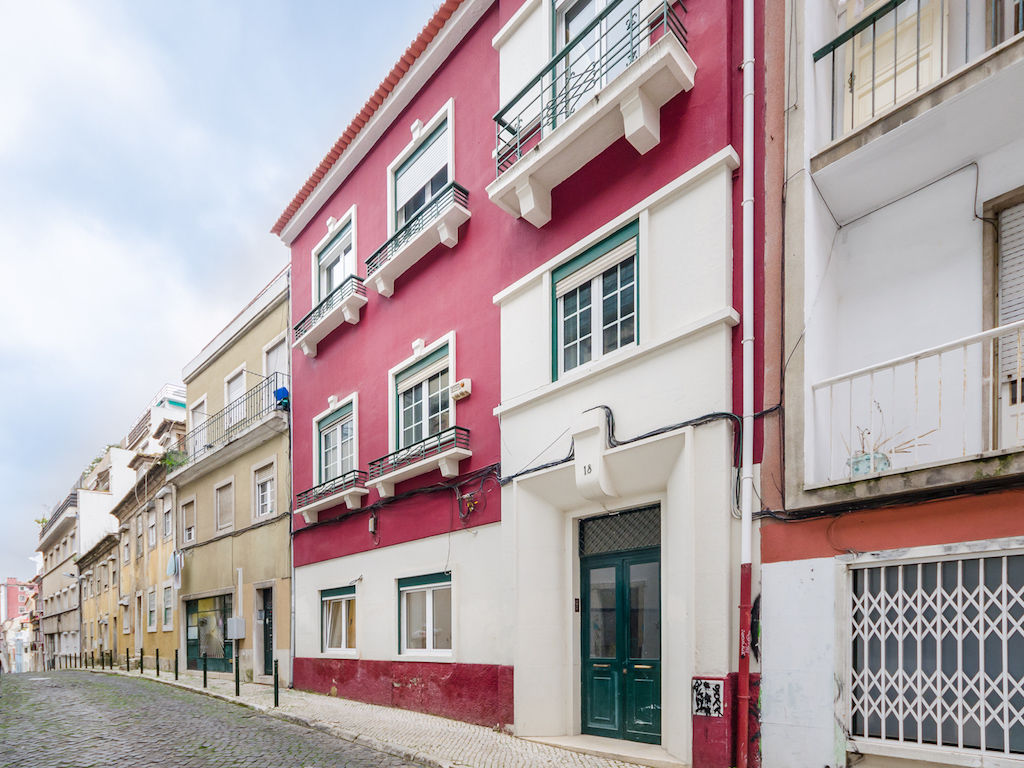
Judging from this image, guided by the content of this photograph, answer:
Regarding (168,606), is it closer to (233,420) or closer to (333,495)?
(233,420)

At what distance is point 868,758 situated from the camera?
17.8ft

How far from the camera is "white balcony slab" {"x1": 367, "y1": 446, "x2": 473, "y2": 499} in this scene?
9969mm

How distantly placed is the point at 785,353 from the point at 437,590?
632 centimetres

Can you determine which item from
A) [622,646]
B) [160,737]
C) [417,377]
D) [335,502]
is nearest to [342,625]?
[335,502]

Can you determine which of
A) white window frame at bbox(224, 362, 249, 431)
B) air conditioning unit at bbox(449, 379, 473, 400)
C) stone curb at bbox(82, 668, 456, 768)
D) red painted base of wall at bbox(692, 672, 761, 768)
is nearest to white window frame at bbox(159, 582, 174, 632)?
white window frame at bbox(224, 362, 249, 431)

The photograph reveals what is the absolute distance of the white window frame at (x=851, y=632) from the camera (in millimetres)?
4820

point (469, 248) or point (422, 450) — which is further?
point (422, 450)

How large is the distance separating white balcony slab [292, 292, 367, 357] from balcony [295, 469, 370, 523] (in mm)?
2707

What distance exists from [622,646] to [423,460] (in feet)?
12.4

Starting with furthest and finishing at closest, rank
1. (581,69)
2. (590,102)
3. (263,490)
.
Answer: (263,490) → (581,69) → (590,102)

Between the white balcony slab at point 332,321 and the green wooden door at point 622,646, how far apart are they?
21.5ft

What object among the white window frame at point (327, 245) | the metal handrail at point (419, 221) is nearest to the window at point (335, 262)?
the white window frame at point (327, 245)

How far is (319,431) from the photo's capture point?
1455 centimetres

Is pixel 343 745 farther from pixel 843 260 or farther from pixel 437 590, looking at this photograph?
pixel 843 260
